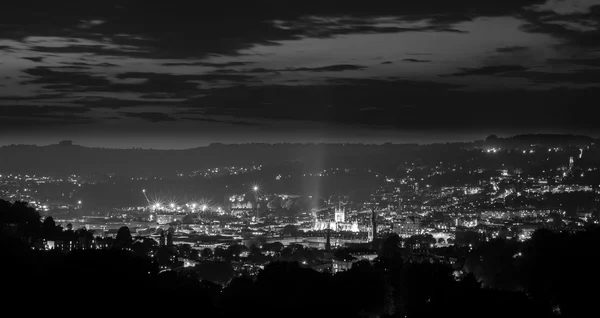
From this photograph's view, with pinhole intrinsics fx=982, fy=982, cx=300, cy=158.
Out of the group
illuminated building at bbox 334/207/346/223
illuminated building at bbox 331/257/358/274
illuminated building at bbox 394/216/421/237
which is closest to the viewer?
illuminated building at bbox 331/257/358/274

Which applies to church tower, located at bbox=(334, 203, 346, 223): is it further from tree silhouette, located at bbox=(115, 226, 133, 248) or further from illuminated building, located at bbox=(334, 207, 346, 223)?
tree silhouette, located at bbox=(115, 226, 133, 248)

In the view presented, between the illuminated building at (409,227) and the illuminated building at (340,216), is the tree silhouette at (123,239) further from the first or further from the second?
the illuminated building at (340,216)

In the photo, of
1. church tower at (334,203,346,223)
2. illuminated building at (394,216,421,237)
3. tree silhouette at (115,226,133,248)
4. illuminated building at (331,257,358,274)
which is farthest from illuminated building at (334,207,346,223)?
tree silhouette at (115,226,133,248)

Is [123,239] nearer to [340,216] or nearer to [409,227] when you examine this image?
[409,227]

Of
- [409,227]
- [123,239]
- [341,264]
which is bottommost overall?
[341,264]

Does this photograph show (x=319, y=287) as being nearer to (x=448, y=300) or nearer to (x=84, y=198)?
(x=448, y=300)

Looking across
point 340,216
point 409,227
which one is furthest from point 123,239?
point 340,216

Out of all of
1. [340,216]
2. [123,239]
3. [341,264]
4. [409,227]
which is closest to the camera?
[123,239]

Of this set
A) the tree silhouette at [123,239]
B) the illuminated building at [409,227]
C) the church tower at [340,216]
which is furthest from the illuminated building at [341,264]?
the church tower at [340,216]

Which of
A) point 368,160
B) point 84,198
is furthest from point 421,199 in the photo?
point 84,198

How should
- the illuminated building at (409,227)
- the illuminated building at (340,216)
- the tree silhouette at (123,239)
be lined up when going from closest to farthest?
the tree silhouette at (123,239), the illuminated building at (409,227), the illuminated building at (340,216)

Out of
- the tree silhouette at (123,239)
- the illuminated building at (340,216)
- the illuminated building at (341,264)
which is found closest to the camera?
the tree silhouette at (123,239)
